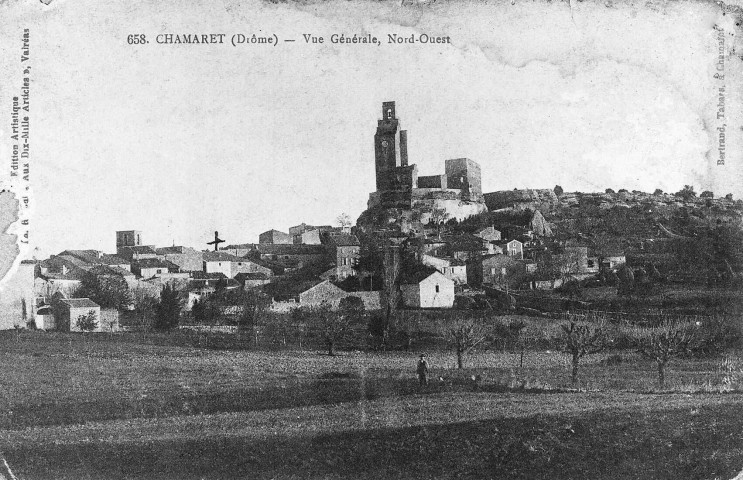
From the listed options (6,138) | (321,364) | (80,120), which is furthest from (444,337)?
(6,138)

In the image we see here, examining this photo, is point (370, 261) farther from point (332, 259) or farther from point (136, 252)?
point (136, 252)

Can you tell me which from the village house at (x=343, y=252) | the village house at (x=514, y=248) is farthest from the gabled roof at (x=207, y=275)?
the village house at (x=514, y=248)

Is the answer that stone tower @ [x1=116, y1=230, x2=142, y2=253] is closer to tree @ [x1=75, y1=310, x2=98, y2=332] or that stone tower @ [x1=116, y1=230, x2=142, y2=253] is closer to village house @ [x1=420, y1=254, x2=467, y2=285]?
tree @ [x1=75, y1=310, x2=98, y2=332]

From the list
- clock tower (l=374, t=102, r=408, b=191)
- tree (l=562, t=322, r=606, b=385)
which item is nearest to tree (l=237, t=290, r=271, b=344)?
clock tower (l=374, t=102, r=408, b=191)

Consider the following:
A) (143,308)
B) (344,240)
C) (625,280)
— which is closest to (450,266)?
(344,240)

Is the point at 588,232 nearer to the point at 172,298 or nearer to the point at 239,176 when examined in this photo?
the point at 239,176
